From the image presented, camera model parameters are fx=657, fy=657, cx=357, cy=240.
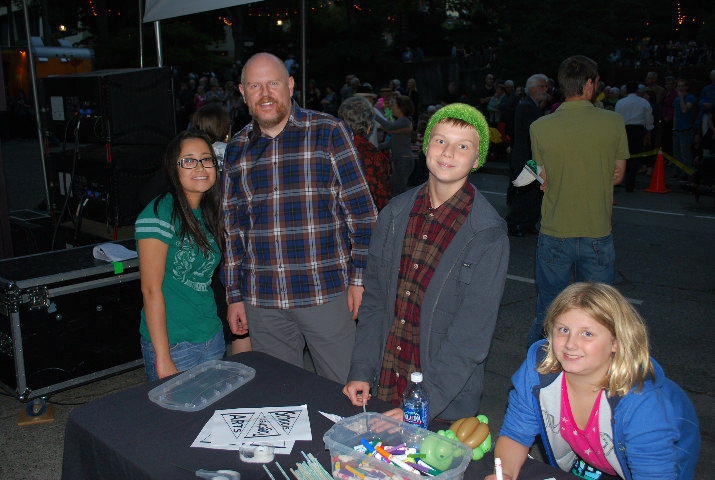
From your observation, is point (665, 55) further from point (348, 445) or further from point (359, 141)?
point (348, 445)

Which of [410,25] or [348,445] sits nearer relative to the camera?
[348,445]

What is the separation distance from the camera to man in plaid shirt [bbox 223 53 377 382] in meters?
3.32

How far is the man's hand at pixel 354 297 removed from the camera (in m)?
3.39

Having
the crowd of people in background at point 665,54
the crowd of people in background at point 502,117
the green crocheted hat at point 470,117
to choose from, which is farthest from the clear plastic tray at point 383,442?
the crowd of people in background at point 665,54

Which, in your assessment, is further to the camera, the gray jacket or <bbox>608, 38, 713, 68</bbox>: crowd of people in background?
<bbox>608, 38, 713, 68</bbox>: crowd of people in background

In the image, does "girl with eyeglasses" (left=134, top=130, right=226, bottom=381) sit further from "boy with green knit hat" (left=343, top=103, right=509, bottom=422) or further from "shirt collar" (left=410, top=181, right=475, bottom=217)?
"shirt collar" (left=410, top=181, right=475, bottom=217)

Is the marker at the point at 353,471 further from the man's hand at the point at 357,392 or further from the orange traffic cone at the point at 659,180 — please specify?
the orange traffic cone at the point at 659,180

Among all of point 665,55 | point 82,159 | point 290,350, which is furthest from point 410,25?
point 290,350

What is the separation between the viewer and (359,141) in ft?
17.6

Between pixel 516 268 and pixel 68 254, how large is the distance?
16.1 ft

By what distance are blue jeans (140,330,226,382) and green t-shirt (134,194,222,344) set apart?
0.03 metres

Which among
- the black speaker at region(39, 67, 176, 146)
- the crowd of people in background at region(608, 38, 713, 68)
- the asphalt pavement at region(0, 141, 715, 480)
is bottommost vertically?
the asphalt pavement at region(0, 141, 715, 480)

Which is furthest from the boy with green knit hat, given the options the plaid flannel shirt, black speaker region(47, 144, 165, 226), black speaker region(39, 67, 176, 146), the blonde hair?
black speaker region(39, 67, 176, 146)

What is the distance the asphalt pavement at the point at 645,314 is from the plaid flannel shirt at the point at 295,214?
158cm
